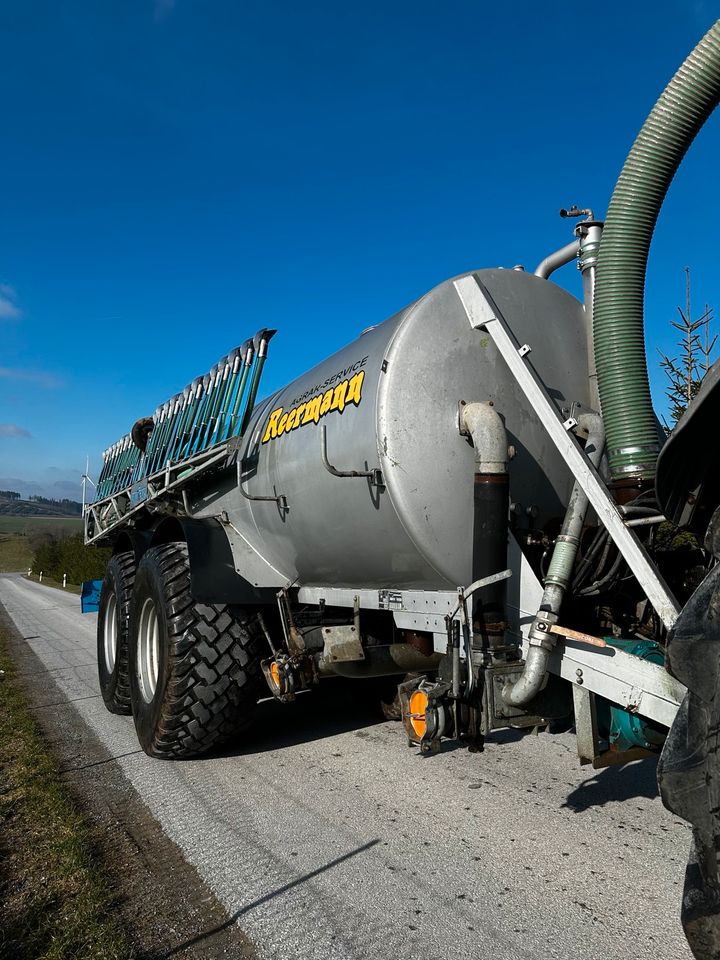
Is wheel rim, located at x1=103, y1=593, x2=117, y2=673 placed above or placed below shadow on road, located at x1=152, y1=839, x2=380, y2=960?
above

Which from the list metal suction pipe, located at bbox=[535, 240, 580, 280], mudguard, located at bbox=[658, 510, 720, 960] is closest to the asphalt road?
mudguard, located at bbox=[658, 510, 720, 960]

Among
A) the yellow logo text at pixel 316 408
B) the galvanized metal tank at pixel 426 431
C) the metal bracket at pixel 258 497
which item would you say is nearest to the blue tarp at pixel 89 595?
the metal bracket at pixel 258 497

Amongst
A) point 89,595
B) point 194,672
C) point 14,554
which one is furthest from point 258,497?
point 14,554

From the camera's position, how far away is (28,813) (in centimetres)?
406

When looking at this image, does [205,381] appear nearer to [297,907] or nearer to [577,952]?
[297,907]

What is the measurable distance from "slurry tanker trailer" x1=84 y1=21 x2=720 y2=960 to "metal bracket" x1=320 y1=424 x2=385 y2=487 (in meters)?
0.02

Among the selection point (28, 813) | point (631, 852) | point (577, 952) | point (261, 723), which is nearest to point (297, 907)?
point (577, 952)

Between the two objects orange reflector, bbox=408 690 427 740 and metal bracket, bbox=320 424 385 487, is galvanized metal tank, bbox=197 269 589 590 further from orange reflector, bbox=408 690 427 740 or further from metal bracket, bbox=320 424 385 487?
orange reflector, bbox=408 690 427 740

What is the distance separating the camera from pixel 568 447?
2.95 m

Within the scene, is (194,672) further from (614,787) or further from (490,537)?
(614,787)

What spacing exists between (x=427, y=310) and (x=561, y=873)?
2.65m

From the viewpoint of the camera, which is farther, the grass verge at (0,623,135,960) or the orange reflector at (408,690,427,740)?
the orange reflector at (408,690,427,740)

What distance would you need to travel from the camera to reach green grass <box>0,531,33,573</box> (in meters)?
62.0

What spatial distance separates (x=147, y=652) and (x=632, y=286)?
4461mm
